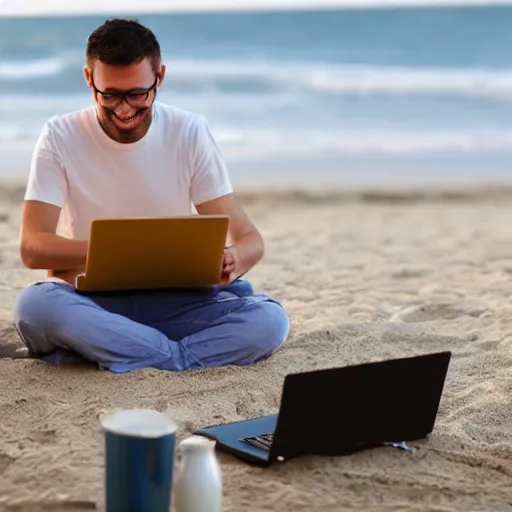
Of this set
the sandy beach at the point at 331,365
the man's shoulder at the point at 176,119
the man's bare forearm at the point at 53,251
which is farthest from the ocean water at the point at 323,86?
the man's bare forearm at the point at 53,251

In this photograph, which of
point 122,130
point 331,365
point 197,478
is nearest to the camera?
point 197,478

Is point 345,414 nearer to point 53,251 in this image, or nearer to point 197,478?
point 197,478

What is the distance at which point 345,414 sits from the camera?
2521 mm

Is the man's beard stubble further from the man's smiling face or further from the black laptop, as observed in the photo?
the black laptop

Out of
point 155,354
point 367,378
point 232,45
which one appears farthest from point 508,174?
point 232,45

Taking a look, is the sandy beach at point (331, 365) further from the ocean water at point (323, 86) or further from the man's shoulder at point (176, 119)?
the ocean water at point (323, 86)

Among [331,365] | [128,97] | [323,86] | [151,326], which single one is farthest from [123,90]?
[323,86]

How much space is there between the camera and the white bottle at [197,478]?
6.60 feet

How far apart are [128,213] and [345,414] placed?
1164mm

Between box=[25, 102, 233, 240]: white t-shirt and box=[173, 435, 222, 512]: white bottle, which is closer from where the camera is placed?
box=[173, 435, 222, 512]: white bottle

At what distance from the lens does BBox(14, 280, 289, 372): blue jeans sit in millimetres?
3199

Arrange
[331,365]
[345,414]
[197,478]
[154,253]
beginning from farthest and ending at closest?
[331,365] < [154,253] < [345,414] < [197,478]

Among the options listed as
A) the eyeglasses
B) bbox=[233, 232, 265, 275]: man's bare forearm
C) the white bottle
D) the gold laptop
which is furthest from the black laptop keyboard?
the eyeglasses

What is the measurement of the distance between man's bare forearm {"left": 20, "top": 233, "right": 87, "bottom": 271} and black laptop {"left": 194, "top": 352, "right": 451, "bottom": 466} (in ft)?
2.58
